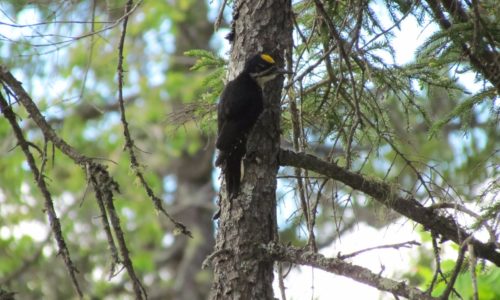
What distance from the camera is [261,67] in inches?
160

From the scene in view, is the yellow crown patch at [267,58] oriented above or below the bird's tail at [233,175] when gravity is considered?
above

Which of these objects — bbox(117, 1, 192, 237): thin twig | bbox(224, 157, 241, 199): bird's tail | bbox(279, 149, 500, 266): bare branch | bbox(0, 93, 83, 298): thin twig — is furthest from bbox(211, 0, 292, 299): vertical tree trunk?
bbox(0, 93, 83, 298): thin twig

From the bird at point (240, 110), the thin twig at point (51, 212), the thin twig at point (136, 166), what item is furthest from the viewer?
the bird at point (240, 110)

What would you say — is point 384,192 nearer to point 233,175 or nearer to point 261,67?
point 233,175

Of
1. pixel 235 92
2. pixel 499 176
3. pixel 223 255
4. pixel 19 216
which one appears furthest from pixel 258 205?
pixel 19 216

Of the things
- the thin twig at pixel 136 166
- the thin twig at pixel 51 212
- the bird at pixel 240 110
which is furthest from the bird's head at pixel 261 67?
the thin twig at pixel 51 212

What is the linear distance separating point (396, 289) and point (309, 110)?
189 cm

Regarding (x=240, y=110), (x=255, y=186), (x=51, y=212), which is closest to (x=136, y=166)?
(x=51, y=212)

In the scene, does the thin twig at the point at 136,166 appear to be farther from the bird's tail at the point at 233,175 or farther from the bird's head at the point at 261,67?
the bird's head at the point at 261,67

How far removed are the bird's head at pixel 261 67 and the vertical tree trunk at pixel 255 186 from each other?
77 mm

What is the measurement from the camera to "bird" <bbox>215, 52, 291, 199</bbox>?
4.03 meters

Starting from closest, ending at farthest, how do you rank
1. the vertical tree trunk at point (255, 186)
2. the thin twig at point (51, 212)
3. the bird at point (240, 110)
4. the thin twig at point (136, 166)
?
the thin twig at point (51, 212) < the thin twig at point (136, 166) < the vertical tree trunk at point (255, 186) < the bird at point (240, 110)

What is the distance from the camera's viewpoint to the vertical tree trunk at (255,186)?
12.2 feet

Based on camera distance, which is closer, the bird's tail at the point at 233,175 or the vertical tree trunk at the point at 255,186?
the vertical tree trunk at the point at 255,186
